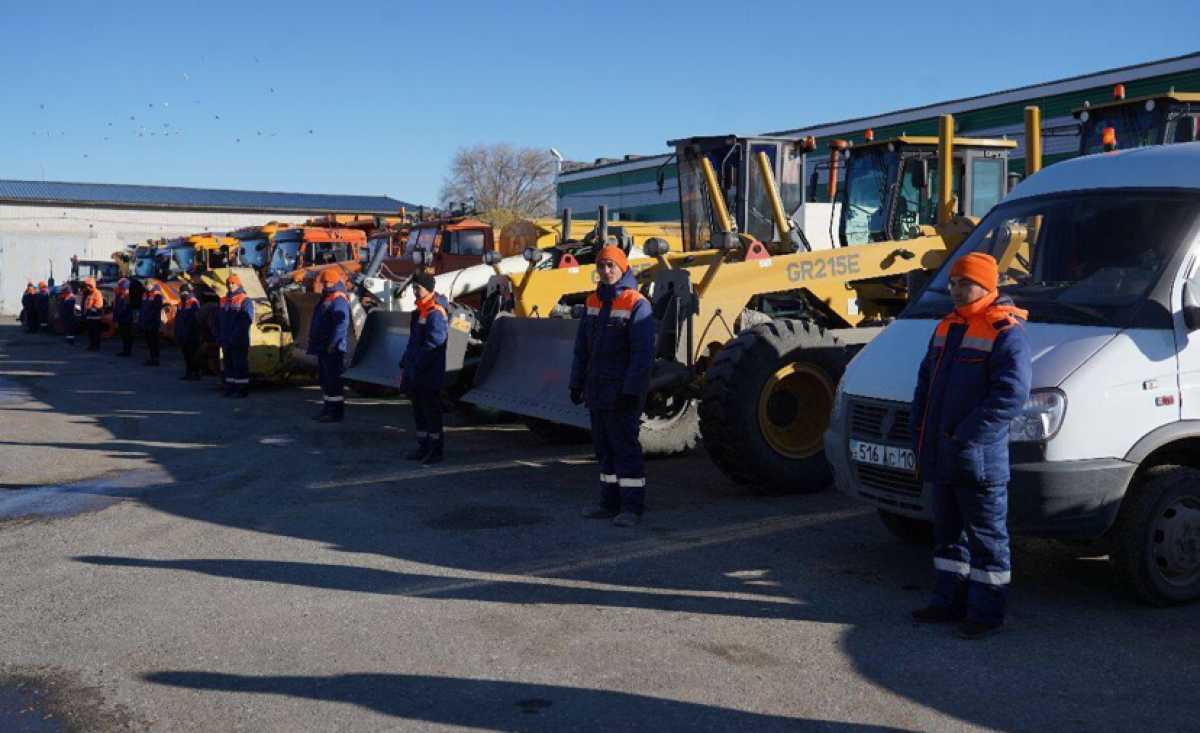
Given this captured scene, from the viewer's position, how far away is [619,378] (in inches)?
316

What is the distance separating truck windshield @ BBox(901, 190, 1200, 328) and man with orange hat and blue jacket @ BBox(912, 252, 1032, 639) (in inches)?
33.1

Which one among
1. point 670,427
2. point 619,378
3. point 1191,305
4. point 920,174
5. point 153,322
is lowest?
point 670,427

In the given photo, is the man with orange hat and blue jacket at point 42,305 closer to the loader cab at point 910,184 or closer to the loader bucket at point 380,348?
the loader bucket at point 380,348

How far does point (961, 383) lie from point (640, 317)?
116 inches

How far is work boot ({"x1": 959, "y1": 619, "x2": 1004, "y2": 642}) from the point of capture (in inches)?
218

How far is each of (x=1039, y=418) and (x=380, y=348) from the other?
9440 millimetres

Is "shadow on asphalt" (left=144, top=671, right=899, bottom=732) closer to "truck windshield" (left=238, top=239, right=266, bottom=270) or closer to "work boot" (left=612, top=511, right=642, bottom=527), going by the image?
"work boot" (left=612, top=511, right=642, bottom=527)

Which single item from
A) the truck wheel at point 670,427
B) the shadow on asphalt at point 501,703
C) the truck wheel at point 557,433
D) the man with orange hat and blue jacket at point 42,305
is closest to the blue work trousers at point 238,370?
the truck wheel at point 557,433

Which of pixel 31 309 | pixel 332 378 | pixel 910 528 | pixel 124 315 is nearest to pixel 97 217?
→ pixel 31 309

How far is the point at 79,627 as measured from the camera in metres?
5.89

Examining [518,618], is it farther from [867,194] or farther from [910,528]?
[867,194]

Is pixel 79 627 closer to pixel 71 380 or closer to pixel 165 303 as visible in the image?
pixel 71 380

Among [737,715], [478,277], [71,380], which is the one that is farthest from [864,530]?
[71,380]

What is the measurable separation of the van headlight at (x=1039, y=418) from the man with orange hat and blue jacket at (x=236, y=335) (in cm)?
1283
